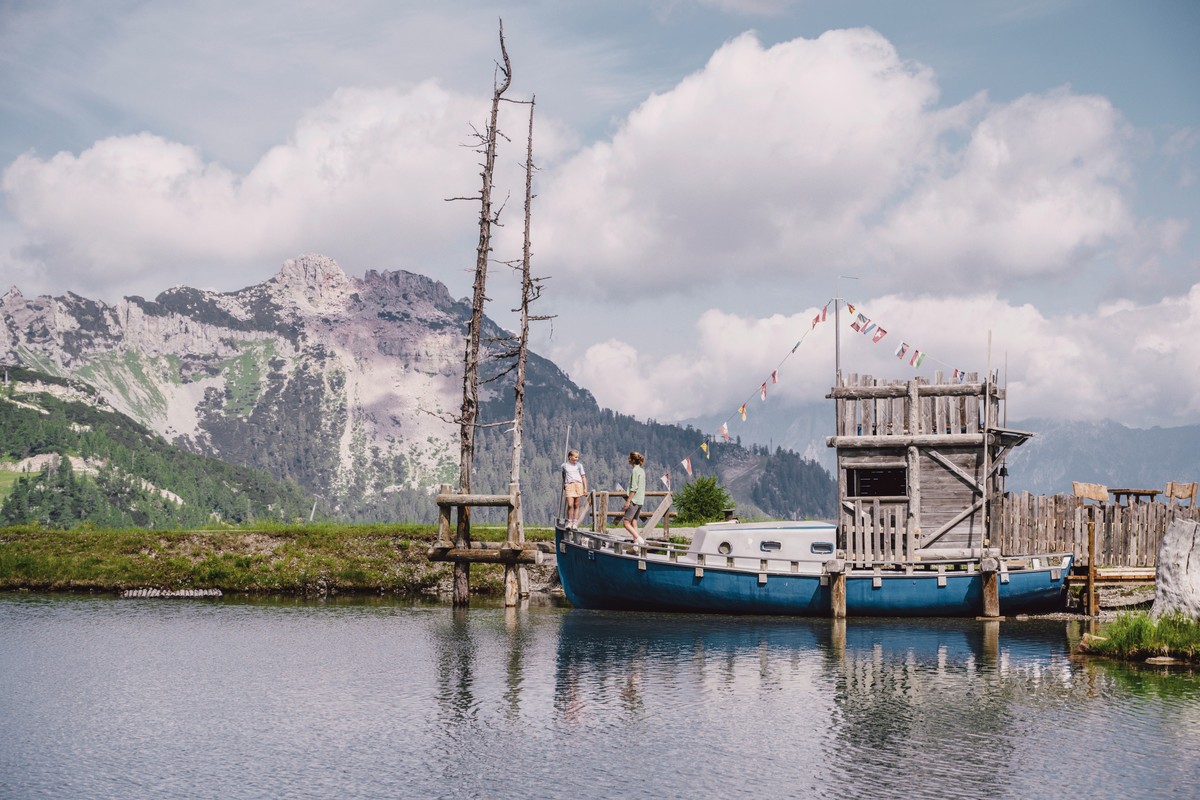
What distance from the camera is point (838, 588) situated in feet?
122

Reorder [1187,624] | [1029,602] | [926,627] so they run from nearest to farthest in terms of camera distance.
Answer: [1187,624] < [926,627] < [1029,602]

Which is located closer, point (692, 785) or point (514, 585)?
point (692, 785)

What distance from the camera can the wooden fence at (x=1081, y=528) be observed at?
40.8m

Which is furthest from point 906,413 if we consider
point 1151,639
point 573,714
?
point 573,714

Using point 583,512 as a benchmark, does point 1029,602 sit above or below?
below

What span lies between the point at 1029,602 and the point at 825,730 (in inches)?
831

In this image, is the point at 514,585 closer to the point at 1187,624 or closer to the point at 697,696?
the point at 697,696

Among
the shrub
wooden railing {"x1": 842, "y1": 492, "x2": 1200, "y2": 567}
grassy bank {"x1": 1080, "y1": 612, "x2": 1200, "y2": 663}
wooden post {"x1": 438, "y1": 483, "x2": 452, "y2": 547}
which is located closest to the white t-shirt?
wooden post {"x1": 438, "y1": 483, "x2": 452, "y2": 547}

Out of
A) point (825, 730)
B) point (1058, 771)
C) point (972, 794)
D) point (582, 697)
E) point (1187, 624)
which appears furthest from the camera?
point (1187, 624)

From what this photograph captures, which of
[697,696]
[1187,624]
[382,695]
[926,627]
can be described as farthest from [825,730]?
[926,627]

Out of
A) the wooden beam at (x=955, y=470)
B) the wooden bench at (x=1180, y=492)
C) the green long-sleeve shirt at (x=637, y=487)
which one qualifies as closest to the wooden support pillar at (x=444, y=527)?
the green long-sleeve shirt at (x=637, y=487)

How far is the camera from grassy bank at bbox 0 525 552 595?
44.5 m

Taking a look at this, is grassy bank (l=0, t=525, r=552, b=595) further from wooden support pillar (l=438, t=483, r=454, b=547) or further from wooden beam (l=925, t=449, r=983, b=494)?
wooden beam (l=925, t=449, r=983, b=494)

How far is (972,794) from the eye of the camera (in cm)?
1577
